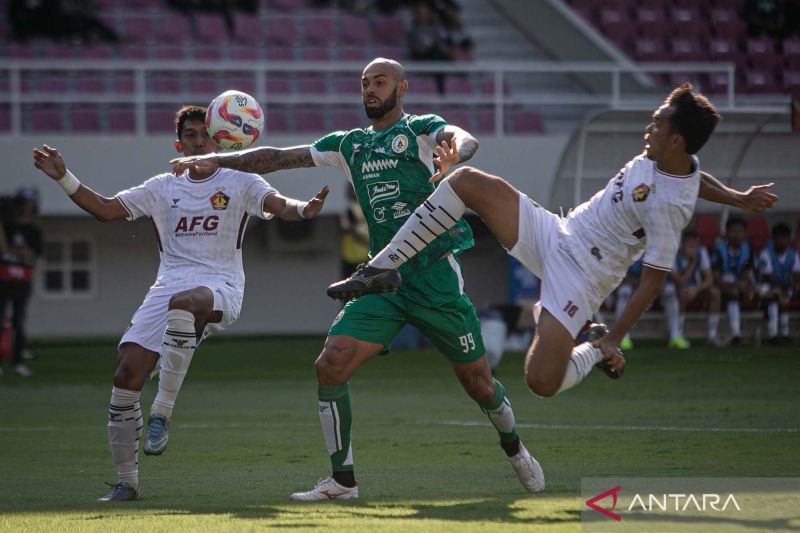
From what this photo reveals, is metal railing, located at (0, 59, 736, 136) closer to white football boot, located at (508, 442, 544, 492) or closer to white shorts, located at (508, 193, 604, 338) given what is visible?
white shorts, located at (508, 193, 604, 338)

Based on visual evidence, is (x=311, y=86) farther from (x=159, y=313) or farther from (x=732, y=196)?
(x=732, y=196)

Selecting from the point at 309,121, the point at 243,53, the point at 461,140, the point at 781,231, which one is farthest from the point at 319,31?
the point at 461,140

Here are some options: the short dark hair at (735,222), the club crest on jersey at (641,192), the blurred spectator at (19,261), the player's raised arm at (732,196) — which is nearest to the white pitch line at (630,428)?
the player's raised arm at (732,196)

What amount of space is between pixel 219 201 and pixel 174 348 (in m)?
1.02

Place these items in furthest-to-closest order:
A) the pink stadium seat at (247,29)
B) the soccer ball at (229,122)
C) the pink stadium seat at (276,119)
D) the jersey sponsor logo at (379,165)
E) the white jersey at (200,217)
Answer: the pink stadium seat at (247,29)
the pink stadium seat at (276,119)
the soccer ball at (229,122)
the white jersey at (200,217)
the jersey sponsor logo at (379,165)

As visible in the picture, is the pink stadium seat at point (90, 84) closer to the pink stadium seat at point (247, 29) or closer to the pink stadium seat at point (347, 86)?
the pink stadium seat at point (247, 29)

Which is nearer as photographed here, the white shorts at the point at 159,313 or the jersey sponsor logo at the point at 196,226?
the white shorts at the point at 159,313

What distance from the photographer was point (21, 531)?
6.04 metres

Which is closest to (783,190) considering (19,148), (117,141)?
(117,141)

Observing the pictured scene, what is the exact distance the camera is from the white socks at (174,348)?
755cm

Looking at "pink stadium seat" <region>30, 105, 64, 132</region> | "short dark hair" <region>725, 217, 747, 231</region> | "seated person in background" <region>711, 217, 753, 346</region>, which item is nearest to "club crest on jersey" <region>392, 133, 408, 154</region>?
"seated person in background" <region>711, 217, 753, 346</region>

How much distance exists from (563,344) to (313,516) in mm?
1573

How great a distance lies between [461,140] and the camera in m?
7.00

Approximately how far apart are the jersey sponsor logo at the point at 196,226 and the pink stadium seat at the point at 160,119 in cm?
1430
